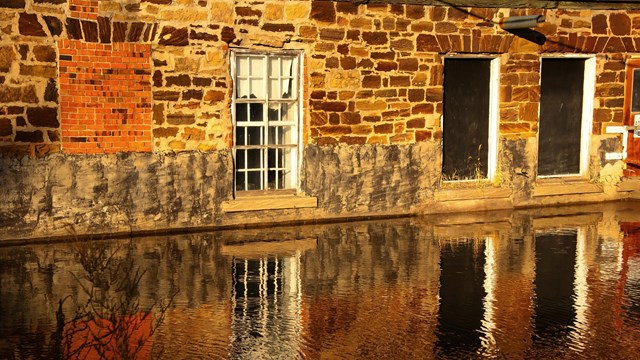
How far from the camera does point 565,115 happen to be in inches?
538

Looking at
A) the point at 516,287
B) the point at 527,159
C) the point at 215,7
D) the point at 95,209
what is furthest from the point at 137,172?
the point at 527,159

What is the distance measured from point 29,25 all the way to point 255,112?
10.2ft

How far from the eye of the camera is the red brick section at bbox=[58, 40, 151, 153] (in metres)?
10.2

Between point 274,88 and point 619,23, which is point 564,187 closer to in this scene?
point 619,23

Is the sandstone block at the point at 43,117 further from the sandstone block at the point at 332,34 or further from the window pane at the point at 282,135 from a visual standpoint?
the sandstone block at the point at 332,34

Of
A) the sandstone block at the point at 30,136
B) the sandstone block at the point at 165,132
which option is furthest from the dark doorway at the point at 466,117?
the sandstone block at the point at 30,136

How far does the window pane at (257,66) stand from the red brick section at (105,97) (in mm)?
1481

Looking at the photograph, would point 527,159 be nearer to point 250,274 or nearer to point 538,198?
point 538,198

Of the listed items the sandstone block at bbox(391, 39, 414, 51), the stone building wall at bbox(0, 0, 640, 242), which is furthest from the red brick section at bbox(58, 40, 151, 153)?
the sandstone block at bbox(391, 39, 414, 51)

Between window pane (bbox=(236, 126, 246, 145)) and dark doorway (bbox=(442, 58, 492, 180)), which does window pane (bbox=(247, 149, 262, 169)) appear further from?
dark doorway (bbox=(442, 58, 492, 180))

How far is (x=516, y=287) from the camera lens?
806cm

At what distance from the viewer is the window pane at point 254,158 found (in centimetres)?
1160

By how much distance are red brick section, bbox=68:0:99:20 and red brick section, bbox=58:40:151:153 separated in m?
0.32

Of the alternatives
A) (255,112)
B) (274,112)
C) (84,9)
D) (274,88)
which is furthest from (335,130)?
(84,9)
